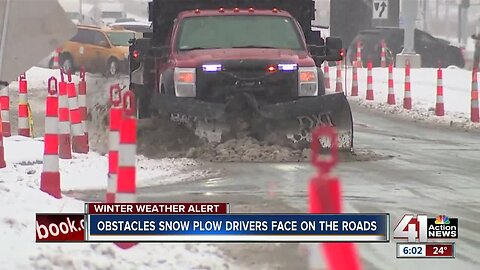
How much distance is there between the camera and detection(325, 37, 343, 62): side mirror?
12.9 m

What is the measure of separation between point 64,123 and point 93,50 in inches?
858

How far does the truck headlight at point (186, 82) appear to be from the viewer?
11703 mm

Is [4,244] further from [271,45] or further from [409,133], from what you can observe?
[409,133]

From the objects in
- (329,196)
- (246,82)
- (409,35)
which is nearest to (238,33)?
(246,82)

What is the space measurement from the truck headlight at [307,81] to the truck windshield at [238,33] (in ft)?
2.44

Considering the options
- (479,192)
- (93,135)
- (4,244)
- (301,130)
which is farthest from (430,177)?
(4,244)

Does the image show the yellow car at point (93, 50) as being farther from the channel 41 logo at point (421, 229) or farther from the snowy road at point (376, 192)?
the channel 41 logo at point (421, 229)

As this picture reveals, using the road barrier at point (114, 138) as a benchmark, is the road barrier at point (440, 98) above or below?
below

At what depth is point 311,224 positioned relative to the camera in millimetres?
5055

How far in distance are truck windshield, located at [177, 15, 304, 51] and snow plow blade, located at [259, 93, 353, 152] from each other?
125 cm

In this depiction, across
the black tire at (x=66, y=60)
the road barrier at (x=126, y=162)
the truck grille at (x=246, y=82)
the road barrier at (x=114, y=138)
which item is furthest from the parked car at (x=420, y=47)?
the road barrier at (x=126, y=162)

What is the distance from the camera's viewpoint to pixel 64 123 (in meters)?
10.2

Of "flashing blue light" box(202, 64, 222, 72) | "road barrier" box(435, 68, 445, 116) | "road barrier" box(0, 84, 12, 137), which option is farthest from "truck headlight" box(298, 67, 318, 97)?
"road barrier" box(435, 68, 445, 116)

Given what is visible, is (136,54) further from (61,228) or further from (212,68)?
(61,228)
